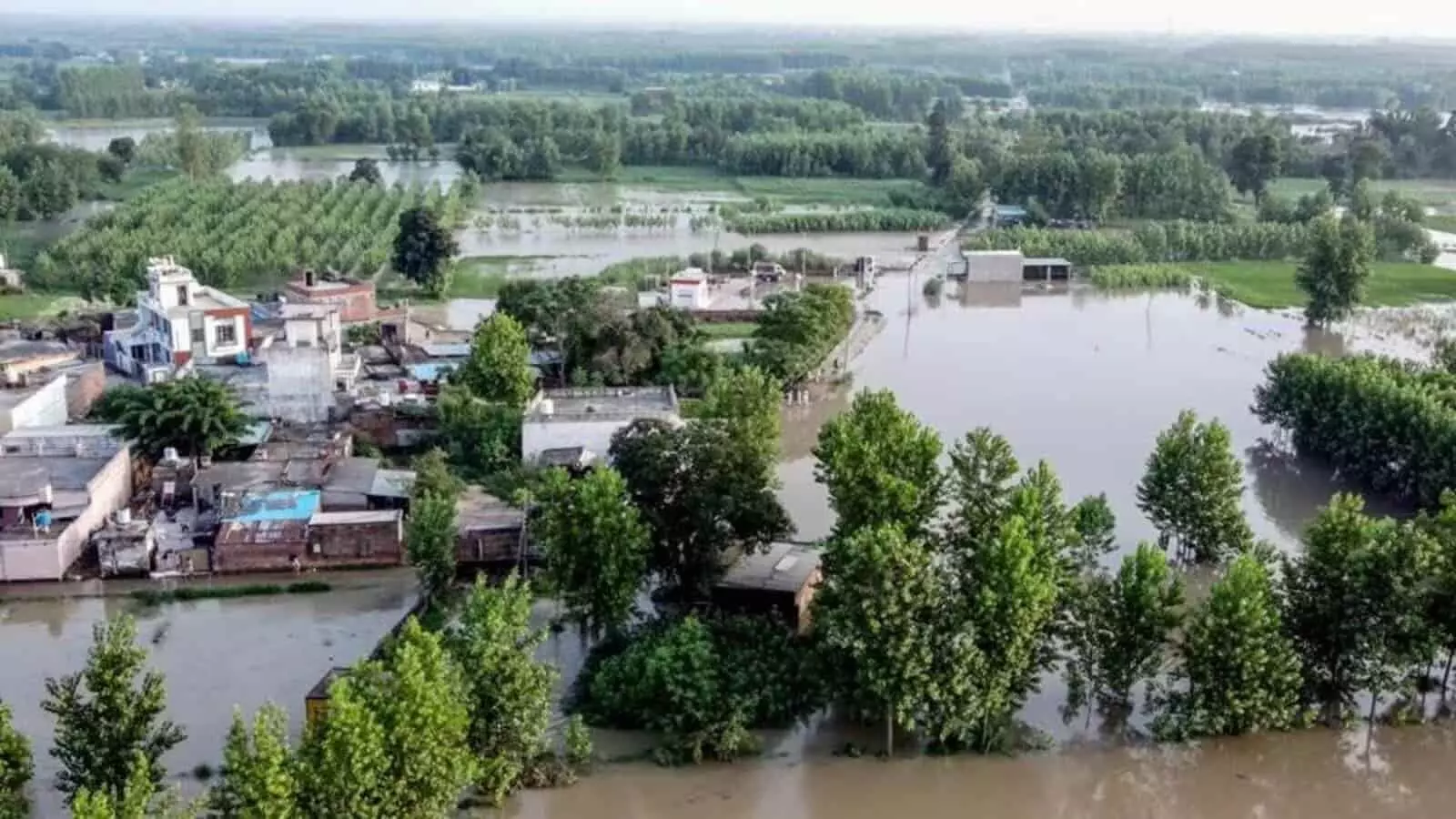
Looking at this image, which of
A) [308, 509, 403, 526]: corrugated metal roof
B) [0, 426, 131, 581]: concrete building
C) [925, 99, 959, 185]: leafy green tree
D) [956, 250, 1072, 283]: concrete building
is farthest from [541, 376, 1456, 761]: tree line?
[925, 99, 959, 185]: leafy green tree

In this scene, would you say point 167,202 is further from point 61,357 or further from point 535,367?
point 535,367

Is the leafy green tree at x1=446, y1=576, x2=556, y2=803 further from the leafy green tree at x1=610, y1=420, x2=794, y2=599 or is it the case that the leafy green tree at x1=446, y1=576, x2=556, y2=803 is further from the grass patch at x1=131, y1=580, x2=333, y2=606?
the grass patch at x1=131, y1=580, x2=333, y2=606

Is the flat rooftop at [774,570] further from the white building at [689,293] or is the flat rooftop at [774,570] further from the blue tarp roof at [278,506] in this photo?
the white building at [689,293]

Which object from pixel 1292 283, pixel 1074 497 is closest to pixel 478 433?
pixel 1074 497

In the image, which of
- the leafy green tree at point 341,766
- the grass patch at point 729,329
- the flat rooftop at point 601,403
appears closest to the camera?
the leafy green tree at point 341,766

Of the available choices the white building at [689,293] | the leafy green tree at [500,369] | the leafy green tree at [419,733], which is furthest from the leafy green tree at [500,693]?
the white building at [689,293]

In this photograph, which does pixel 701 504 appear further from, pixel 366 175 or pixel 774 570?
pixel 366 175

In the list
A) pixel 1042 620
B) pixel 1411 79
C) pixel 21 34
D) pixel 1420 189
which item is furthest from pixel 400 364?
pixel 21 34
